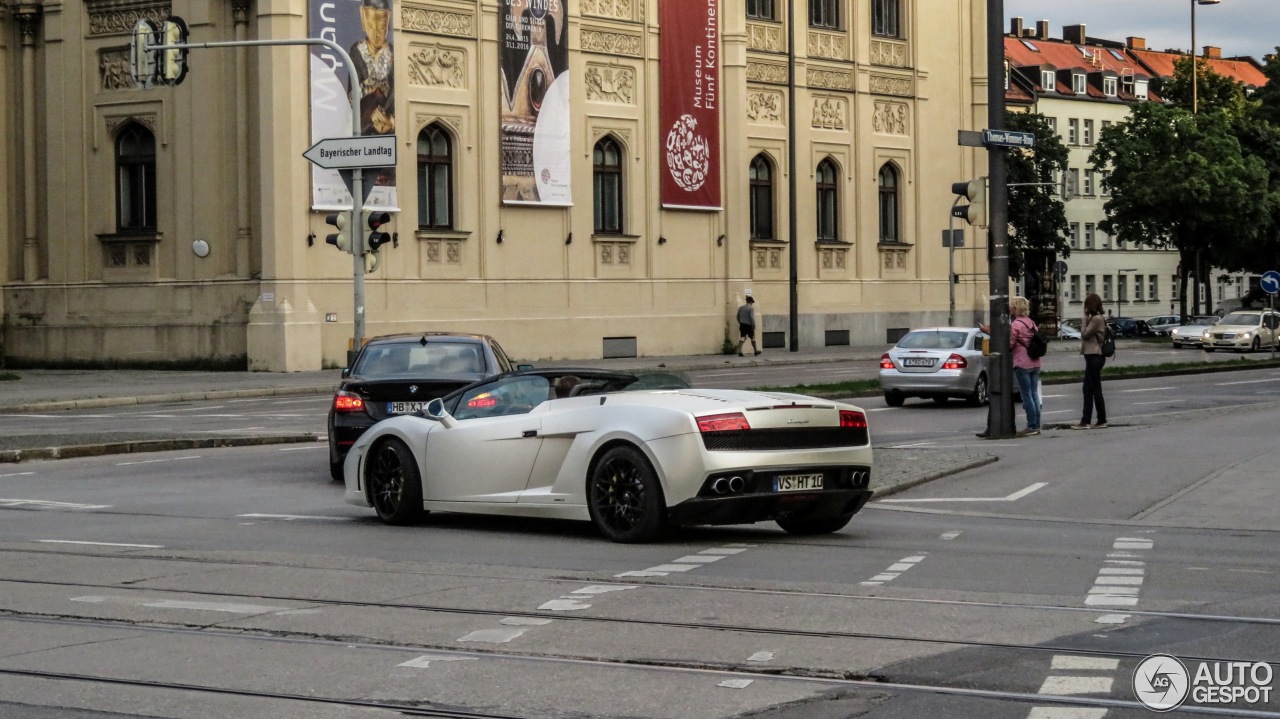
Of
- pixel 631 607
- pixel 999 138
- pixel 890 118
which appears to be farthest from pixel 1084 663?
pixel 890 118

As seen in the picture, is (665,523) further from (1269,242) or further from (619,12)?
(1269,242)

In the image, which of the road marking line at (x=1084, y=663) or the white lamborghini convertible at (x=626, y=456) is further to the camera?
the white lamborghini convertible at (x=626, y=456)

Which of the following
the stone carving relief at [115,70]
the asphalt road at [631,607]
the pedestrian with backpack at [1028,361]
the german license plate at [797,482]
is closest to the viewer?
the asphalt road at [631,607]

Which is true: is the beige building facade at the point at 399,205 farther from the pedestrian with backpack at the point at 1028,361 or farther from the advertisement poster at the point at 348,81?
the pedestrian with backpack at the point at 1028,361

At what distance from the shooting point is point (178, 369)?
4356 centimetres


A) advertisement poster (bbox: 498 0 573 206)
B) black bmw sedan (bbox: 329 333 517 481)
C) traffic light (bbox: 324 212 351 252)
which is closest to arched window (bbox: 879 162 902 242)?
advertisement poster (bbox: 498 0 573 206)

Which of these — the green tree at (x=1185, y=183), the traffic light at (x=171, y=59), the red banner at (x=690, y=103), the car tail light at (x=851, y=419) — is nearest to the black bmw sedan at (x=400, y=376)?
the car tail light at (x=851, y=419)

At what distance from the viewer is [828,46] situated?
191 feet

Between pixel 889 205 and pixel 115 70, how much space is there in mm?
25868

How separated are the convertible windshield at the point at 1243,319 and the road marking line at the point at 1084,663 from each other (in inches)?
2239

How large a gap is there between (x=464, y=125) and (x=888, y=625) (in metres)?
38.9

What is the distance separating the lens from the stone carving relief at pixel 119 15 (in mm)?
44188

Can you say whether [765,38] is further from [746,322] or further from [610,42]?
[746,322]

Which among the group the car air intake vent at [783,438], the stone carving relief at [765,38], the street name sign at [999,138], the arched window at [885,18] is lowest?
the car air intake vent at [783,438]
